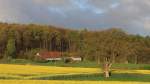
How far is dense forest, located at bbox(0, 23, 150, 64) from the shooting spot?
13750 cm

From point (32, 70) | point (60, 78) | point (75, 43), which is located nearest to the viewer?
point (60, 78)

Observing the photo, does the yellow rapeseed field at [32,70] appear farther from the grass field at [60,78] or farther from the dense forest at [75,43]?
the dense forest at [75,43]

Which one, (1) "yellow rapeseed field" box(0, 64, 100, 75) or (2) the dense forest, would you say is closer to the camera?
(1) "yellow rapeseed field" box(0, 64, 100, 75)

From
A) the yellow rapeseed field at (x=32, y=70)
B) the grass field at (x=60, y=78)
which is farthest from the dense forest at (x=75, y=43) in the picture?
the grass field at (x=60, y=78)

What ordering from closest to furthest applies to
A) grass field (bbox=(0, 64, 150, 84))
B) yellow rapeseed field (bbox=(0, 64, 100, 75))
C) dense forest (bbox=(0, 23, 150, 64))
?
grass field (bbox=(0, 64, 150, 84))
yellow rapeseed field (bbox=(0, 64, 100, 75))
dense forest (bbox=(0, 23, 150, 64))

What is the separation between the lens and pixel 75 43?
570 ft

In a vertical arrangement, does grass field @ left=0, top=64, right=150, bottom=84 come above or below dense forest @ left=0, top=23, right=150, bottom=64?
below

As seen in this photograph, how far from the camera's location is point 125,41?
147m

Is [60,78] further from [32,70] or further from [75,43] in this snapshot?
[75,43]

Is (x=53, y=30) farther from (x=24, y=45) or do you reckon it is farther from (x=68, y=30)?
(x=24, y=45)

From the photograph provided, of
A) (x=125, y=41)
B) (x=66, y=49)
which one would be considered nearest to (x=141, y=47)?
(x=125, y=41)

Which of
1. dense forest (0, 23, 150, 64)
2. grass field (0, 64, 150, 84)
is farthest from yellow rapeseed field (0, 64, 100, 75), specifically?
dense forest (0, 23, 150, 64)

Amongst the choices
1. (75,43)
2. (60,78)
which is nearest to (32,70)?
(60,78)

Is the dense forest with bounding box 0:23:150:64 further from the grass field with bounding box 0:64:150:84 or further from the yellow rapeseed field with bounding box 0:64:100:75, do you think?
the grass field with bounding box 0:64:150:84
